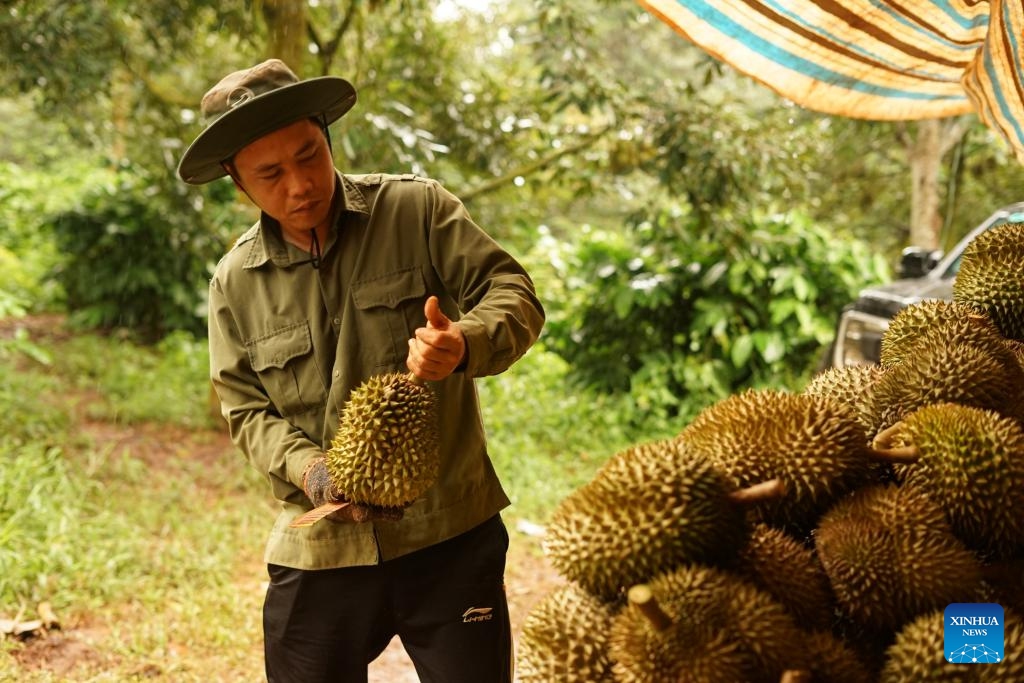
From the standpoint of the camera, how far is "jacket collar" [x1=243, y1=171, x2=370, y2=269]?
2.01m

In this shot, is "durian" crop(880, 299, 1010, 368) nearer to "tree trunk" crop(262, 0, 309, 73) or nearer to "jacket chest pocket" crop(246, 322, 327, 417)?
"jacket chest pocket" crop(246, 322, 327, 417)

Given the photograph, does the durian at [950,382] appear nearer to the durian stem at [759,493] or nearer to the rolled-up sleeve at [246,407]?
the durian stem at [759,493]

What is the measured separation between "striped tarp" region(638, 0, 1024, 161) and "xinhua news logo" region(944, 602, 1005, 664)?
146cm

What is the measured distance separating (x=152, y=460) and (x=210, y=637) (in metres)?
2.16

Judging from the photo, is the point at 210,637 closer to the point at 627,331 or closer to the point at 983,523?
the point at 983,523

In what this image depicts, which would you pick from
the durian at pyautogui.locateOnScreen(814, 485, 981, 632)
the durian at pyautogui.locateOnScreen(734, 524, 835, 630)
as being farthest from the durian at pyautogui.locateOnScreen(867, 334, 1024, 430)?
the durian at pyautogui.locateOnScreen(734, 524, 835, 630)

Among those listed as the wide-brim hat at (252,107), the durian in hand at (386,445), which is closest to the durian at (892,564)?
the durian in hand at (386,445)

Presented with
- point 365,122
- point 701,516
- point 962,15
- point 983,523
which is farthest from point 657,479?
point 365,122

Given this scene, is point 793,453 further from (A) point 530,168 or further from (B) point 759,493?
(A) point 530,168

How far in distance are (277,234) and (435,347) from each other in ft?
2.16

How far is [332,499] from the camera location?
1750 millimetres

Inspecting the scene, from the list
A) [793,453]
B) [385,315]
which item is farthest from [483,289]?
[793,453]

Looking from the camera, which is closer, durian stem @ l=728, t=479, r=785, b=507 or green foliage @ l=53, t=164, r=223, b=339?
durian stem @ l=728, t=479, r=785, b=507

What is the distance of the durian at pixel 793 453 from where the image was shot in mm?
1260
